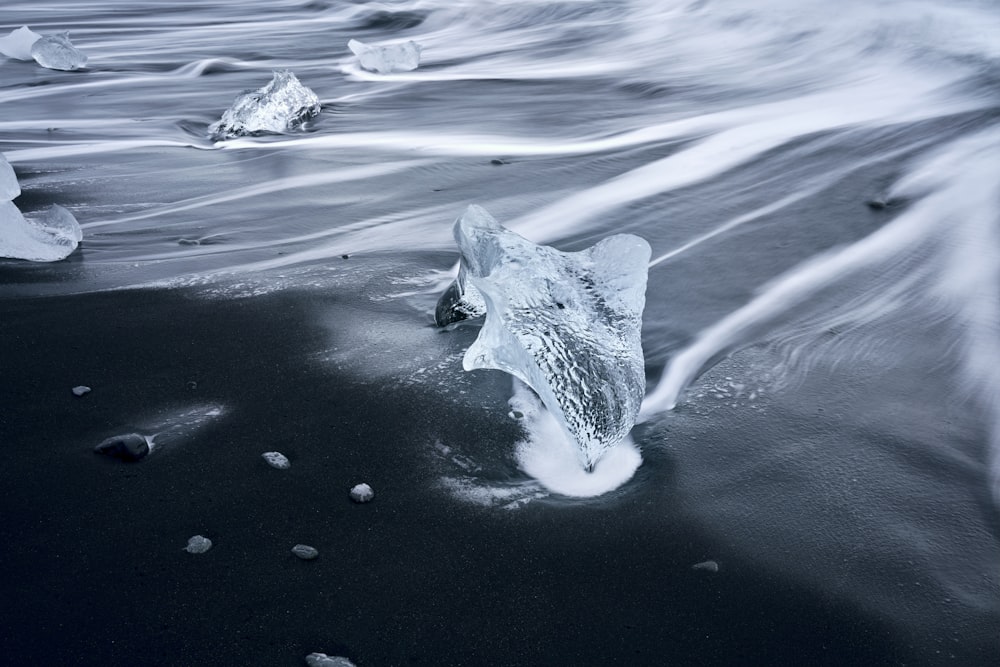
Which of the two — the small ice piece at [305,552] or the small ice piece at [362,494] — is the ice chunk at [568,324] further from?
the small ice piece at [305,552]

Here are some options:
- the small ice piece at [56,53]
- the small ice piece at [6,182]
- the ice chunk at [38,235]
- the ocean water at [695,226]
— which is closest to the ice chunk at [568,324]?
the ocean water at [695,226]

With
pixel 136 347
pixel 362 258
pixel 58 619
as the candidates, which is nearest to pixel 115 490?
pixel 58 619

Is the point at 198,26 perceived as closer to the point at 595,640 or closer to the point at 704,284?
the point at 704,284

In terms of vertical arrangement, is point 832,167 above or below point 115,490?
below

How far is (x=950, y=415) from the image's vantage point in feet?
7.85

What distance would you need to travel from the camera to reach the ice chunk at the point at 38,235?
10.0 ft

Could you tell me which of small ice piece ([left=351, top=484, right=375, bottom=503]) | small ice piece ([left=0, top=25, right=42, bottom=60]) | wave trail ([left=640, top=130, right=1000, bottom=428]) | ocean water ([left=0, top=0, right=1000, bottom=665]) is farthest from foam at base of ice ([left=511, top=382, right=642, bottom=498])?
small ice piece ([left=0, top=25, right=42, bottom=60])

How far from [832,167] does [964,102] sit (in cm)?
153

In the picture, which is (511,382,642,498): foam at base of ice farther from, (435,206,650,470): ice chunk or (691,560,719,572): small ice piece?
(691,560,719,572): small ice piece

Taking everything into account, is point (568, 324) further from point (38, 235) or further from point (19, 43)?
point (19, 43)

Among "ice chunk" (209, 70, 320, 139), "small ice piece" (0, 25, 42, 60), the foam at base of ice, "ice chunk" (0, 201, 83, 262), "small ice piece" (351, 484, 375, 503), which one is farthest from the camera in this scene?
"small ice piece" (0, 25, 42, 60)

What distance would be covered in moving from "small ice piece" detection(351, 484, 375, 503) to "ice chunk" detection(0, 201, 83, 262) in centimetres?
196

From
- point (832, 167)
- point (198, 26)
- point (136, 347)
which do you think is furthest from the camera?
point (198, 26)

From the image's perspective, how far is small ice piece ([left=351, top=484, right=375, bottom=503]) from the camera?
1.89 metres
